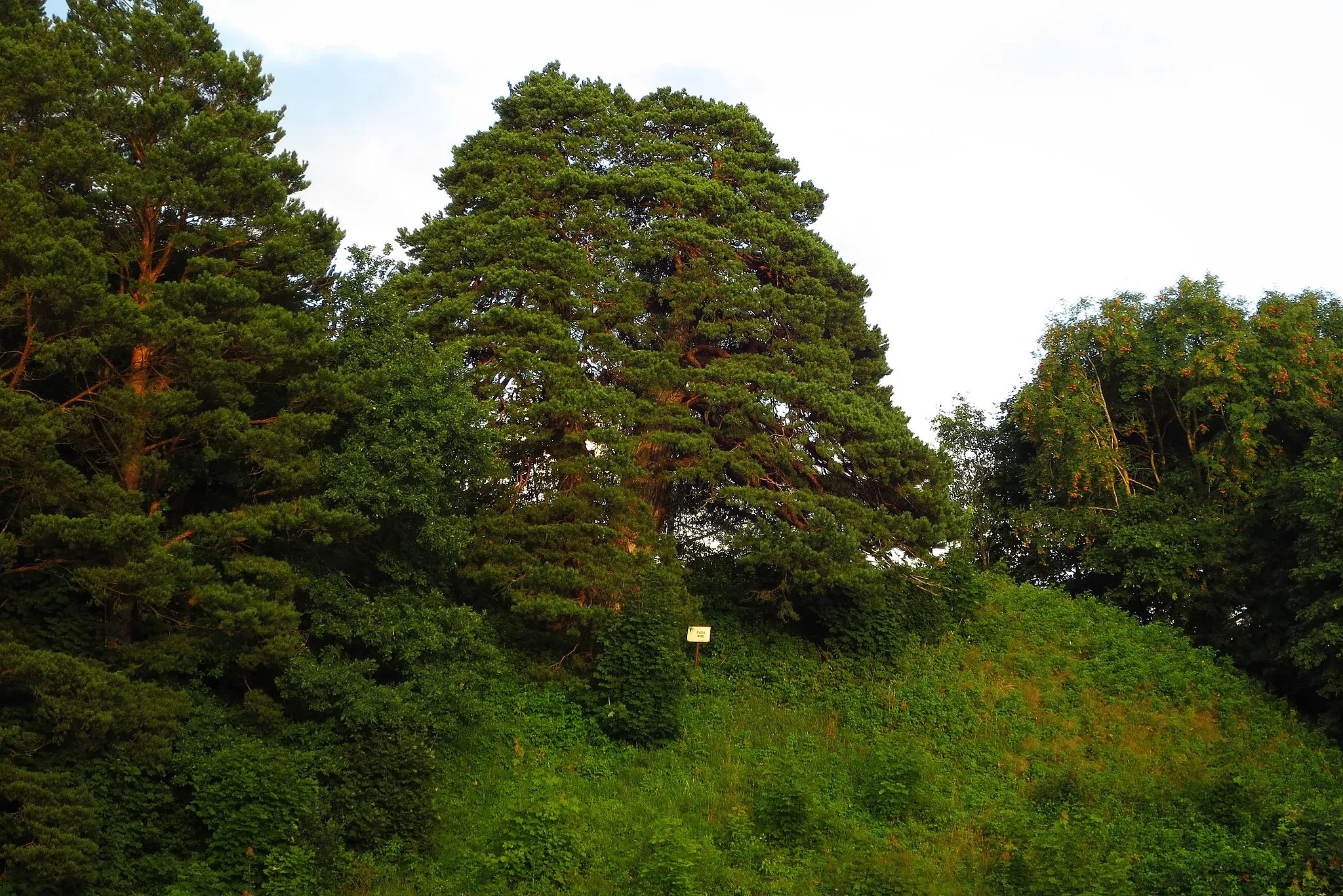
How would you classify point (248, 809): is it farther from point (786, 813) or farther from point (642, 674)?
point (786, 813)

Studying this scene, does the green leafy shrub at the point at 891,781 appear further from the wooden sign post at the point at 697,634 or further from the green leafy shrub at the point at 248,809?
the green leafy shrub at the point at 248,809

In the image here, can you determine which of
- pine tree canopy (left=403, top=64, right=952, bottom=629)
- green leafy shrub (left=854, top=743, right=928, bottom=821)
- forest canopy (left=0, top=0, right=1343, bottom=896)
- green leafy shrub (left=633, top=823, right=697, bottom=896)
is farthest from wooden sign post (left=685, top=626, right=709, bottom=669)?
green leafy shrub (left=633, top=823, right=697, bottom=896)

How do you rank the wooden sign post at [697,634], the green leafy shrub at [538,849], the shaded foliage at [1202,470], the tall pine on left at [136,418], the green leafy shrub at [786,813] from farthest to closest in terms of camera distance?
the shaded foliage at [1202,470]
the wooden sign post at [697,634]
the green leafy shrub at [786,813]
the green leafy shrub at [538,849]
the tall pine on left at [136,418]

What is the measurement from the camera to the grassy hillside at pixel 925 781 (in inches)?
558

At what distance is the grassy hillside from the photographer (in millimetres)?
14172

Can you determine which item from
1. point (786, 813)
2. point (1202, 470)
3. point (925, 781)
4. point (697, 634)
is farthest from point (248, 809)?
point (1202, 470)

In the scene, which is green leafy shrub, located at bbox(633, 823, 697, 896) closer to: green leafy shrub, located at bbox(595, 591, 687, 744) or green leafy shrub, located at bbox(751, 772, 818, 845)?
green leafy shrub, located at bbox(751, 772, 818, 845)

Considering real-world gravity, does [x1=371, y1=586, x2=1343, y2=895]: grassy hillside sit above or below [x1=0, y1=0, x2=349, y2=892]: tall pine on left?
below

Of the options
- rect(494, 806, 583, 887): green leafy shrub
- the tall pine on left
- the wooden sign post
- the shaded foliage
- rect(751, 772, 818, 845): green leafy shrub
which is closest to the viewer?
the tall pine on left

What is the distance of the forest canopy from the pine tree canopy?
0.09 metres

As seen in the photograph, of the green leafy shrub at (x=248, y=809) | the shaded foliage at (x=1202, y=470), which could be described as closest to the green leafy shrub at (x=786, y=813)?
the green leafy shrub at (x=248, y=809)

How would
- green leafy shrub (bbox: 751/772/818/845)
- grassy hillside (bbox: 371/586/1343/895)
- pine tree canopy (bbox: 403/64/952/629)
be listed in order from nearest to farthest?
grassy hillside (bbox: 371/586/1343/895)
green leafy shrub (bbox: 751/772/818/845)
pine tree canopy (bbox: 403/64/952/629)

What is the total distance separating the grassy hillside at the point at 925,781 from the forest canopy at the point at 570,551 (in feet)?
0.31

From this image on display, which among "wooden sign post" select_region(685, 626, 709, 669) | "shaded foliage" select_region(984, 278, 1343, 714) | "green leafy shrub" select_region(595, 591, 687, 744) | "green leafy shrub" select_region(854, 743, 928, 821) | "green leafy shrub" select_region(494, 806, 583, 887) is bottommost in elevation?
"green leafy shrub" select_region(494, 806, 583, 887)
